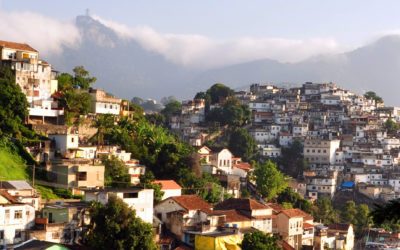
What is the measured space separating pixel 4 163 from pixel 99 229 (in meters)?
6.30

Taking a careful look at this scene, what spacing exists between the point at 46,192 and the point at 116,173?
4.24 metres

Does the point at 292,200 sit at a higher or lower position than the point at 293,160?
lower

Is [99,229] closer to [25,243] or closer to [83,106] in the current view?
[25,243]

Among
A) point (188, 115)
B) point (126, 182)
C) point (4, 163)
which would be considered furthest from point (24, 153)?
point (188, 115)

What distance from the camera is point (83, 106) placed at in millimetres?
34719

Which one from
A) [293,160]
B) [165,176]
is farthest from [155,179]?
[293,160]

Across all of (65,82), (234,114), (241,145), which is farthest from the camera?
(234,114)

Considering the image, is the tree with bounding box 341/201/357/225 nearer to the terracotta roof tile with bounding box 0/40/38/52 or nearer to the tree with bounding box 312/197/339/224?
the tree with bounding box 312/197/339/224

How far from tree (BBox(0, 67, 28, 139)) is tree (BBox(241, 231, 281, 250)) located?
10355 millimetres

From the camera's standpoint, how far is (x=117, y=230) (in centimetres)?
2255

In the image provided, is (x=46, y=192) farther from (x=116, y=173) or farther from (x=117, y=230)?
(x=117, y=230)

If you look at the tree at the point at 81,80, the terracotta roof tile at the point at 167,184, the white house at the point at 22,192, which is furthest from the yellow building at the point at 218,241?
the tree at the point at 81,80

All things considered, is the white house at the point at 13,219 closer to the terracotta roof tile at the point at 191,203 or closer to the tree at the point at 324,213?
the terracotta roof tile at the point at 191,203

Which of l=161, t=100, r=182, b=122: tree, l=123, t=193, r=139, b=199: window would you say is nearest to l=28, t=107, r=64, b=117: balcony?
l=123, t=193, r=139, b=199: window
